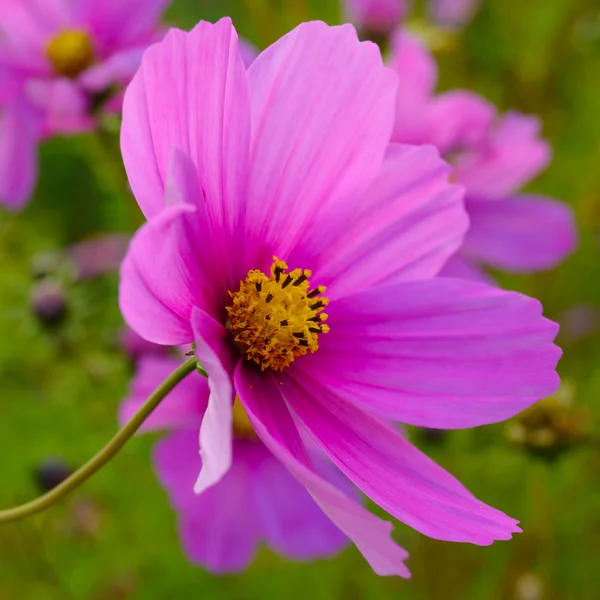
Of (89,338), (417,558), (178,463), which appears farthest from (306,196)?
(417,558)

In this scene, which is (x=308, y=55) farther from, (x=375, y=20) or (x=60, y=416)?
(x=60, y=416)

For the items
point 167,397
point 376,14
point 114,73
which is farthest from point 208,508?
point 376,14

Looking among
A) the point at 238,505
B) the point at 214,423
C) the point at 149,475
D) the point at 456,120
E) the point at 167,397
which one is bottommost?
the point at 149,475

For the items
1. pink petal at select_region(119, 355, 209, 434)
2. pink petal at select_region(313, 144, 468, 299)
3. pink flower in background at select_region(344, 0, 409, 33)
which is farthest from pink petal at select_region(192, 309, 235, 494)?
pink flower in background at select_region(344, 0, 409, 33)

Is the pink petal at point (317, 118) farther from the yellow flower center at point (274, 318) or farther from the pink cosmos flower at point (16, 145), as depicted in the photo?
the pink cosmos flower at point (16, 145)

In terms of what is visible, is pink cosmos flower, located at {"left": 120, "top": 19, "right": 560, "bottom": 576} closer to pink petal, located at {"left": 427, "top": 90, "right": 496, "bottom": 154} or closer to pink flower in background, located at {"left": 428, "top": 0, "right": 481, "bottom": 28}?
pink petal, located at {"left": 427, "top": 90, "right": 496, "bottom": 154}

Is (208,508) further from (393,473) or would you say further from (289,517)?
(393,473)

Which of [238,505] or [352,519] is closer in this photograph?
[352,519]
